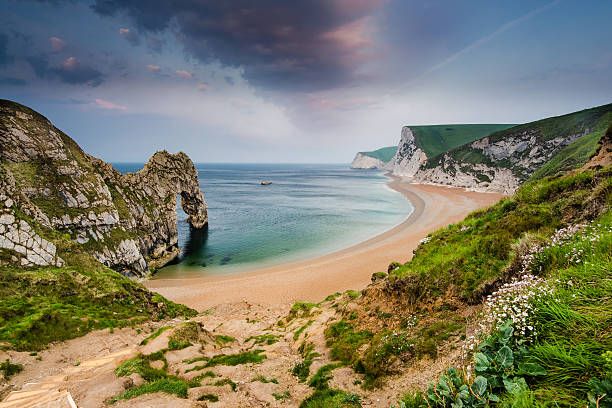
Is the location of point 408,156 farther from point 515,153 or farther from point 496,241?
point 496,241

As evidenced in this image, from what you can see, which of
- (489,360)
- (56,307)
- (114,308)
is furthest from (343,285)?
(489,360)

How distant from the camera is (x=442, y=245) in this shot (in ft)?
34.5

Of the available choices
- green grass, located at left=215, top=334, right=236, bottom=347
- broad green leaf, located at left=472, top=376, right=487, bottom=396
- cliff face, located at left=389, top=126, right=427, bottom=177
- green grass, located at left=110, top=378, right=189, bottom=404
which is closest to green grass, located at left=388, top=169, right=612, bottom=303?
broad green leaf, located at left=472, top=376, right=487, bottom=396

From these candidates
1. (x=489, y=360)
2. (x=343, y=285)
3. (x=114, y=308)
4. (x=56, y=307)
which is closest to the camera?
(x=489, y=360)

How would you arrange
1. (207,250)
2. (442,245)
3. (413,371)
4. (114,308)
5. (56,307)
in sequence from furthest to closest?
(207,250) → (114,308) → (56,307) → (442,245) → (413,371)

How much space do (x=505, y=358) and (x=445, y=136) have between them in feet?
704

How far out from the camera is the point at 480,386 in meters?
2.84

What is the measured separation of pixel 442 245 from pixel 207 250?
3678 centimetres

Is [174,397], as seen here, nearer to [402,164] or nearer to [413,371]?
[413,371]

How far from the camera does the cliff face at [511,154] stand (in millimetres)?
81375

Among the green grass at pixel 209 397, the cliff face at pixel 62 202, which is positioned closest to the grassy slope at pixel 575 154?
the green grass at pixel 209 397

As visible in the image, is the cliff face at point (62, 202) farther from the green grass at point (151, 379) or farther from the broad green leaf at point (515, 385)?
the broad green leaf at point (515, 385)

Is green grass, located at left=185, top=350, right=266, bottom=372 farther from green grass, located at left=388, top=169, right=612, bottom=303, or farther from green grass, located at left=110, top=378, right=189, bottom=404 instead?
green grass, located at left=388, top=169, right=612, bottom=303

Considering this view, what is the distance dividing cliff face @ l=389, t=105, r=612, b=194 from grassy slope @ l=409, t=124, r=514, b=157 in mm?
46408
